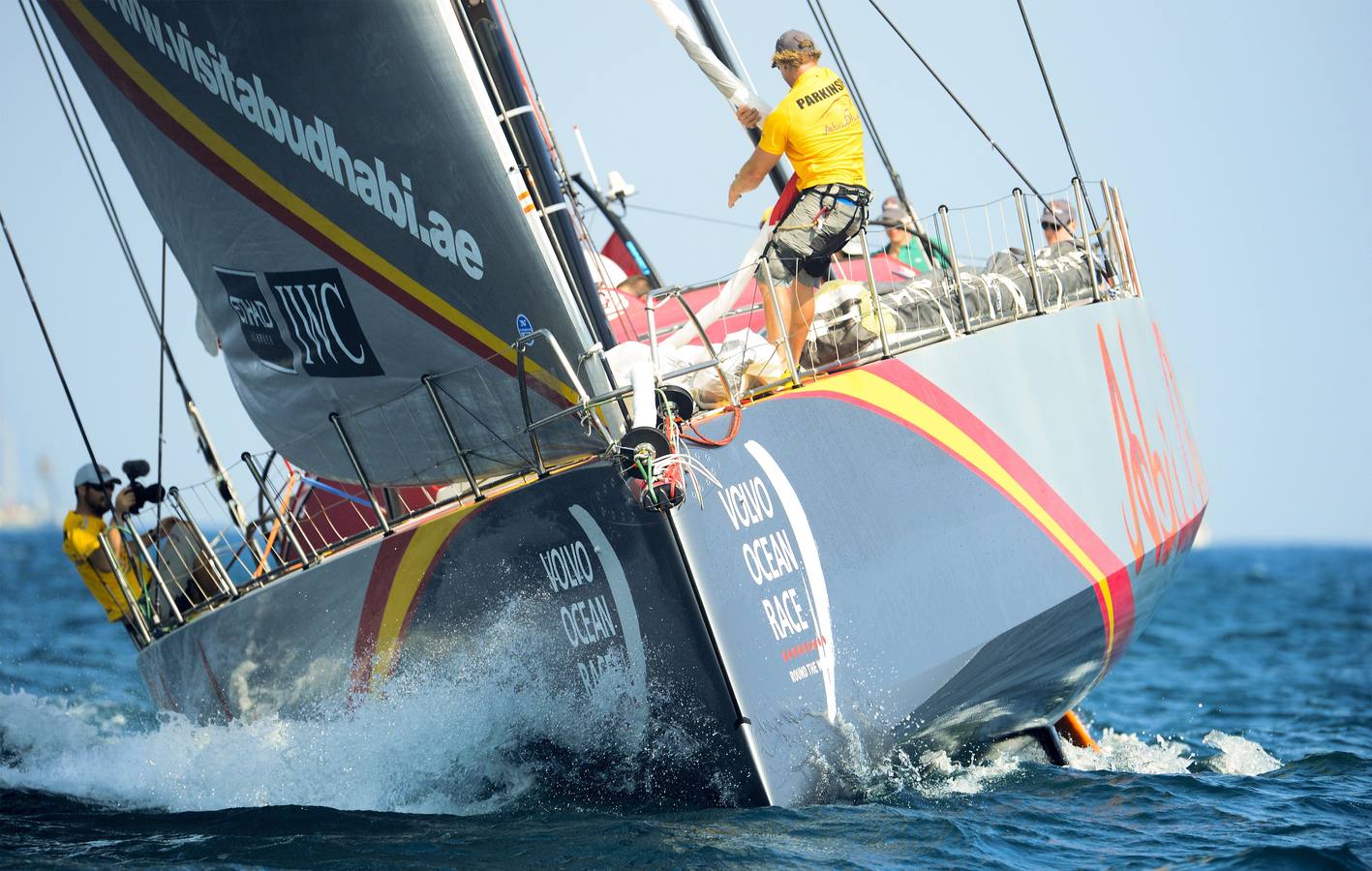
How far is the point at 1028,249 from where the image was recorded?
241 inches

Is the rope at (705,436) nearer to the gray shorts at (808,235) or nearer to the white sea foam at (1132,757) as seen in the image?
the gray shorts at (808,235)

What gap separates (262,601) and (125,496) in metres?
1.53

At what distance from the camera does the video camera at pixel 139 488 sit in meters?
6.86

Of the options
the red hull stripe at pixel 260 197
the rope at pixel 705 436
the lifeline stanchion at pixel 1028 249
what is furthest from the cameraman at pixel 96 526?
the lifeline stanchion at pixel 1028 249

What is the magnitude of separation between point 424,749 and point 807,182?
2.38 m

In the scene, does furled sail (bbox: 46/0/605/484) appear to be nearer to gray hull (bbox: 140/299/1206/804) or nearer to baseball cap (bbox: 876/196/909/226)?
gray hull (bbox: 140/299/1206/804)

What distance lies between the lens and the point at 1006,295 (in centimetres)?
623

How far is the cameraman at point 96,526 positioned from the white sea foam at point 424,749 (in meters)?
1.08

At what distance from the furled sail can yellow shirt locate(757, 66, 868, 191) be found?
95cm

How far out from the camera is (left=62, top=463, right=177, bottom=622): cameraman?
22.4 ft

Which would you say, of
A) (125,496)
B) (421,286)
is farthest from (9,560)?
(421,286)

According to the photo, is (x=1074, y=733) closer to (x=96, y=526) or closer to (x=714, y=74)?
(x=714, y=74)

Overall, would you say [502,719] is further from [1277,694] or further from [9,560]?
[9,560]

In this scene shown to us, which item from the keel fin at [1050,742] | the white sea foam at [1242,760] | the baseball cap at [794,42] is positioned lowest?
the white sea foam at [1242,760]
